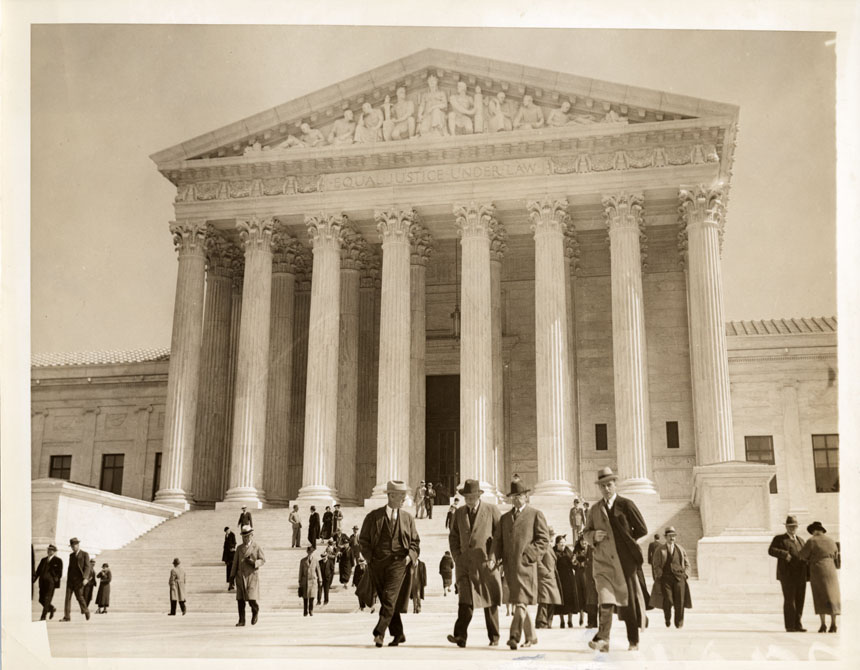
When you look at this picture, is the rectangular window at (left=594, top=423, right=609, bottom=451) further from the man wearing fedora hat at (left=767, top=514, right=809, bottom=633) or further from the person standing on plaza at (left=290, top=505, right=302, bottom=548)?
the man wearing fedora hat at (left=767, top=514, right=809, bottom=633)

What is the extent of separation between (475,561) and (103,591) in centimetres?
1289

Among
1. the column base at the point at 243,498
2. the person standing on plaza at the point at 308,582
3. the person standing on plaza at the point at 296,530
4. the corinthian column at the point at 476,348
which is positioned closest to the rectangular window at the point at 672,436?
the corinthian column at the point at 476,348

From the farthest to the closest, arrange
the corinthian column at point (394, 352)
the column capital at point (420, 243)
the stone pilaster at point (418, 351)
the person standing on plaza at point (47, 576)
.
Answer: the stone pilaster at point (418, 351) < the column capital at point (420, 243) < the corinthian column at point (394, 352) < the person standing on plaza at point (47, 576)

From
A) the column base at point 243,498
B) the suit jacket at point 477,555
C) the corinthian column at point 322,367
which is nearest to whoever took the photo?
the suit jacket at point 477,555

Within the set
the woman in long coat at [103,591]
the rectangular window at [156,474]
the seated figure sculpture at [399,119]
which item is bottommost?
the woman in long coat at [103,591]

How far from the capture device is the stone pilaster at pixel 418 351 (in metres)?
36.8

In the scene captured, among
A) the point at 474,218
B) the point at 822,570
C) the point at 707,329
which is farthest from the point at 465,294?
the point at 822,570

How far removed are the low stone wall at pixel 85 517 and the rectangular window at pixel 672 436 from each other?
18044mm

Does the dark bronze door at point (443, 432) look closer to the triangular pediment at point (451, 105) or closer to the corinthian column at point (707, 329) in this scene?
the corinthian column at point (707, 329)

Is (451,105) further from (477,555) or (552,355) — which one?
(477,555)

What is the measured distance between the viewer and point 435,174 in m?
35.8

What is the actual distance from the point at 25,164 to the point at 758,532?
1969cm

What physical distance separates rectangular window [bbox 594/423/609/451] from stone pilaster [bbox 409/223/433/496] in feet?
21.3

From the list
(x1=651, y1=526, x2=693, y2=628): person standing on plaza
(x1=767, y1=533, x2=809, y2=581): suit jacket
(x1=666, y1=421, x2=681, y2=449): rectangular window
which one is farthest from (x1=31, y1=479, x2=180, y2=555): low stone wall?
(x1=666, y1=421, x2=681, y2=449): rectangular window
